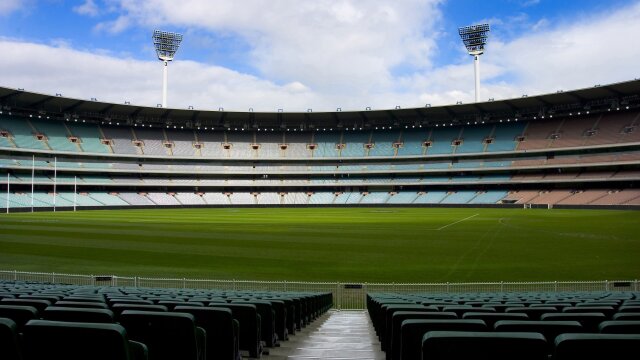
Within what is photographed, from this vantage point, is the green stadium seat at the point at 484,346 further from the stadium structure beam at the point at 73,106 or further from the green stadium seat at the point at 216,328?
the stadium structure beam at the point at 73,106

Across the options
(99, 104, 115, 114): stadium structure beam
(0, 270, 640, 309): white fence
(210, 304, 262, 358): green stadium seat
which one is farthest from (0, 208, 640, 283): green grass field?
(99, 104, 115, 114): stadium structure beam

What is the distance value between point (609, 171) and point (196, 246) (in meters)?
71.8

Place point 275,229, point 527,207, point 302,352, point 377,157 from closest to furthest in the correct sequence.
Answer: point 302,352 → point 275,229 → point 527,207 → point 377,157

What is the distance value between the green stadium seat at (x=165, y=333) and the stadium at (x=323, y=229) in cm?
2

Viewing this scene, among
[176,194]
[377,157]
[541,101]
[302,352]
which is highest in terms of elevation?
[541,101]

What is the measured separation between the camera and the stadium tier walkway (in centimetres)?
655

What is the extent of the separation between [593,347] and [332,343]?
5.96 meters

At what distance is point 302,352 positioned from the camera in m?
6.87

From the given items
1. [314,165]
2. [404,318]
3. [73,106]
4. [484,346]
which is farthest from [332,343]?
[314,165]

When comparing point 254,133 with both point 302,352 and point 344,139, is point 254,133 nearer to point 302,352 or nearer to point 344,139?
point 344,139

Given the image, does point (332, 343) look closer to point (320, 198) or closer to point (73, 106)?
point (320, 198)

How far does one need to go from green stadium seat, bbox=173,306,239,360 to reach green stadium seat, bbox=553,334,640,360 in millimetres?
2710

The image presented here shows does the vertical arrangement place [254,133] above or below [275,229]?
above

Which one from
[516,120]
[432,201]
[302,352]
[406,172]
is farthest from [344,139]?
[302,352]
